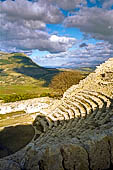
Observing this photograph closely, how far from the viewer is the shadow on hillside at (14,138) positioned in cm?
1719

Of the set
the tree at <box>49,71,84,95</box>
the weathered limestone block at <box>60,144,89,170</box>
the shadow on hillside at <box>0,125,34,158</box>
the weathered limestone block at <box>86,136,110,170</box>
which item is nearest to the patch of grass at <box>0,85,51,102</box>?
the tree at <box>49,71,84,95</box>

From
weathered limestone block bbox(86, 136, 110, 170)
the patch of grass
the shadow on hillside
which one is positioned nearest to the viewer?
weathered limestone block bbox(86, 136, 110, 170)

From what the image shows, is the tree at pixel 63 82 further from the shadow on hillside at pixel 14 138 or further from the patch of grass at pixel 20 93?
the shadow on hillside at pixel 14 138

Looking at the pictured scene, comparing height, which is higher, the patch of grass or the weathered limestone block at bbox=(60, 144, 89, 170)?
the weathered limestone block at bbox=(60, 144, 89, 170)

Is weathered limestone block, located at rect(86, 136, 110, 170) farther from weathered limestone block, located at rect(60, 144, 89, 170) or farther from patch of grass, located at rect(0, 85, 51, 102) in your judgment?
patch of grass, located at rect(0, 85, 51, 102)

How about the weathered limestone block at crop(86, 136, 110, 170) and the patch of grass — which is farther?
the patch of grass

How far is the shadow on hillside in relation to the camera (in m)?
17.2

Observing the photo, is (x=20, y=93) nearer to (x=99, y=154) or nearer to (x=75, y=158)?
(x=75, y=158)

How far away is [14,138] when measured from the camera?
19688mm

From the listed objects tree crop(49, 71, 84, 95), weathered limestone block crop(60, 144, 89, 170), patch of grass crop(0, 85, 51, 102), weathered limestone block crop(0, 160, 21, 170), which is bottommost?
patch of grass crop(0, 85, 51, 102)

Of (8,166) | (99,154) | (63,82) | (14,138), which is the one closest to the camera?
(99,154)

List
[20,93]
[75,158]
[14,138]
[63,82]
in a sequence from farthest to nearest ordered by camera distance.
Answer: [20,93], [63,82], [14,138], [75,158]

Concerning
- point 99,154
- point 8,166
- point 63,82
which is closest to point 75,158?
point 99,154

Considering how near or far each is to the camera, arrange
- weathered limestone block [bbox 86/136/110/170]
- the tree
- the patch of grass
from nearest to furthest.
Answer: weathered limestone block [bbox 86/136/110/170]
the tree
the patch of grass
